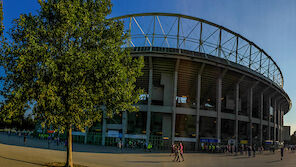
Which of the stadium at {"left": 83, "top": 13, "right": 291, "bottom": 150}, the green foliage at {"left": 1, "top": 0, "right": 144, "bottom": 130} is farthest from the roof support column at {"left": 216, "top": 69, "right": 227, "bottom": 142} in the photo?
the green foliage at {"left": 1, "top": 0, "right": 144, "bottom": 130}

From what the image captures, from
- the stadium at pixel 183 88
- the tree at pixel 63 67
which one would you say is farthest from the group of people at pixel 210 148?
the tree at pixel 63 67

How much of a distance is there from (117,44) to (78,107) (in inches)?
171

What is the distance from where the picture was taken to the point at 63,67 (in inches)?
435

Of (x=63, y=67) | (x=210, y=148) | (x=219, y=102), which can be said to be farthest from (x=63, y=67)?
(x=219, y=102)

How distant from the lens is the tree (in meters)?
10.9

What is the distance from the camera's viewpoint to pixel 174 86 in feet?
127

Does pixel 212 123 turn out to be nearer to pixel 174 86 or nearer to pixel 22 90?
pixel 174 86

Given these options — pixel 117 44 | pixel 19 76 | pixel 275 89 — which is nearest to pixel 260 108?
pixel 275 89

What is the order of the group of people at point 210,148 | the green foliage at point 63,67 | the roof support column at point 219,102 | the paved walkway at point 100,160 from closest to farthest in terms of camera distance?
the green foliage at point 63,67 < the paved walkway at point 100,160 < the group of people at point 210,148 < the roof support column at point 219,102

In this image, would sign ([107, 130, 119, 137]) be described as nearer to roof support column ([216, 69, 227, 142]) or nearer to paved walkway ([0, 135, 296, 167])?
paved walkway ([0, 135, 296, 167])

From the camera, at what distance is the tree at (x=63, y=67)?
35.6 feet

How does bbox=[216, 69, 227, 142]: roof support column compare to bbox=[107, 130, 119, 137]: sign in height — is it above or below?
above

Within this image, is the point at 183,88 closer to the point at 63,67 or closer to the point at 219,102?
the point at 219,102

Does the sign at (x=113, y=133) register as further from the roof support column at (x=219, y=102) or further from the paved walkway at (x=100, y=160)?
the roof support column at (x=219, y=102)
